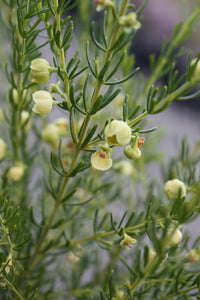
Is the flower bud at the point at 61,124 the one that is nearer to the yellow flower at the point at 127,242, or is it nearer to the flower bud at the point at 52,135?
the flower bud at the point at 52,135

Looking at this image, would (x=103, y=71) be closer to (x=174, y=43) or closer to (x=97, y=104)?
(x=97, y=104)

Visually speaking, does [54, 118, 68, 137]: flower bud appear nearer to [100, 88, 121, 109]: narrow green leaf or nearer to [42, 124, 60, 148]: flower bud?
[42, 124, 60, 148]: flower bud

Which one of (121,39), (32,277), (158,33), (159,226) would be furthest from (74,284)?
(158,33)

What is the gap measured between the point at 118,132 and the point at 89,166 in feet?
0.22

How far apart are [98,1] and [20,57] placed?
105mm

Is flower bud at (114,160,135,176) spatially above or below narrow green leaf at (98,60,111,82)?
below

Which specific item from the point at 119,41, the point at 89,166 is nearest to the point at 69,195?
the point at 89,166

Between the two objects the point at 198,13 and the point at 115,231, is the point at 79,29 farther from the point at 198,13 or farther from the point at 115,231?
the point at 115,231

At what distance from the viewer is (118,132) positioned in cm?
22

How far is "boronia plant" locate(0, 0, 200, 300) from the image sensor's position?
24 centimetres

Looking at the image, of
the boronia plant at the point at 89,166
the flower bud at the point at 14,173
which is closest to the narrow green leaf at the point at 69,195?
the boronia plant at the point at 89,166

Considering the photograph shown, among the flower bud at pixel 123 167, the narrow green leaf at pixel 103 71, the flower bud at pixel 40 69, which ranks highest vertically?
the narrow green leaf at pixel 103 71

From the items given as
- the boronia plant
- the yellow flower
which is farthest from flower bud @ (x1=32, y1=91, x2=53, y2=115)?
the yellow flower

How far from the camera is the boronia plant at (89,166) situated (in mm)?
242
